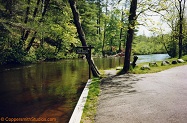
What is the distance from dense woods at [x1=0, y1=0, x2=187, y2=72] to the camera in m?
14.4

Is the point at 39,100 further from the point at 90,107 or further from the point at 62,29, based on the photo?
the point at 62,29

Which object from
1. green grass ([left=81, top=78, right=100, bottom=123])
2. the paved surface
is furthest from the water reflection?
the paved surface

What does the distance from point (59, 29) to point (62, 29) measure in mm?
942

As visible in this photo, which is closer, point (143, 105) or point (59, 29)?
point (143, 105)

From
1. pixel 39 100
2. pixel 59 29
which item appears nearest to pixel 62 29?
pixel 59 29

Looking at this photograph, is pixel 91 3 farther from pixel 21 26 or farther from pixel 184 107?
pixel 184 107

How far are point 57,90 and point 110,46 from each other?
42017mm

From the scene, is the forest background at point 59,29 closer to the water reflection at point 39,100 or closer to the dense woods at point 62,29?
the dense woods at point 62,29

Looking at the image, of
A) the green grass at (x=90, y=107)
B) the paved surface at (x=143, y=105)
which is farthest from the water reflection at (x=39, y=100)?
the paved surface at (x=143, y=105)

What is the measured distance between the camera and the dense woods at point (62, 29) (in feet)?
47.3

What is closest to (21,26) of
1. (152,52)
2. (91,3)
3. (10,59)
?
(10,59)

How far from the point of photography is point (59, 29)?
31.9 m

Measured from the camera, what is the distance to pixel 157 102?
21.6 ft

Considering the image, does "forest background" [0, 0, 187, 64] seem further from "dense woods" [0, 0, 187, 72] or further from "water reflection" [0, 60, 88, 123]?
"water reflection" [0, 60, 88, 123]
